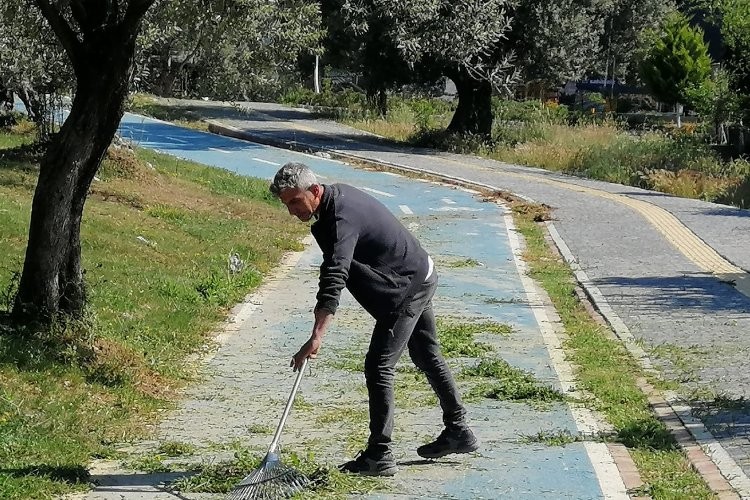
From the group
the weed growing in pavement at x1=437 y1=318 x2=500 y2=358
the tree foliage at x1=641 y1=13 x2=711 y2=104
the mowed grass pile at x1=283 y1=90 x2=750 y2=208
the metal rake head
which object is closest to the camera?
the metal rake head

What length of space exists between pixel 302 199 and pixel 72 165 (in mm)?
3076

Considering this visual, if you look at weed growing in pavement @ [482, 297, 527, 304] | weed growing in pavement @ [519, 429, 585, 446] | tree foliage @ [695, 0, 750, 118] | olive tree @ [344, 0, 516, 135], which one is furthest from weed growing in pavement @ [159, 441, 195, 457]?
tree foliage @ [695, 0, 750, 118]

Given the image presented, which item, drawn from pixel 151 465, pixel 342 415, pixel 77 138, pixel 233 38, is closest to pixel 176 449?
pixel 151 465

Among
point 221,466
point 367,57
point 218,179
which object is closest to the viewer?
point 221,466

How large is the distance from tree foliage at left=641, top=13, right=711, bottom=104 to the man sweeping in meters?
48.7

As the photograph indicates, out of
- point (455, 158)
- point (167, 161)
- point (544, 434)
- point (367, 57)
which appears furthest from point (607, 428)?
point (367, 57)

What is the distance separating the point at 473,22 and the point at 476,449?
1807 centimetres

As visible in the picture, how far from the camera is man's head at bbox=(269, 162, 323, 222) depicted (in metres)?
6.12

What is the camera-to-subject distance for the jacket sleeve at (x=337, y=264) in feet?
20.2

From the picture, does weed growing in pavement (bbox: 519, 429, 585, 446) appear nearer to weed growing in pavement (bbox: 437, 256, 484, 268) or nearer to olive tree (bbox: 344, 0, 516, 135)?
weed growing in pavement (bbox: 437, 256, 484, 268)

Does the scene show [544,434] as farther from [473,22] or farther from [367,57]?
[367,57]

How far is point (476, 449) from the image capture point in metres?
6.93

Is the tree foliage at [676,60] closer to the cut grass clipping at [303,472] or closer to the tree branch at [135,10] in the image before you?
the tree branch at [135,10]

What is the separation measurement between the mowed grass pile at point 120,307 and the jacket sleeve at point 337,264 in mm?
1577
